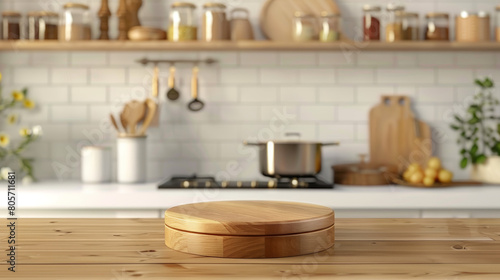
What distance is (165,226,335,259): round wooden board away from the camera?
924 millimetres

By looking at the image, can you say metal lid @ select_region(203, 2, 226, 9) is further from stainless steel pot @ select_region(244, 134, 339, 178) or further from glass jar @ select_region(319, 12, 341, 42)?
stainless steel pot @ select_region(244, 134, 339, 178)

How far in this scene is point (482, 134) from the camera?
130 inches

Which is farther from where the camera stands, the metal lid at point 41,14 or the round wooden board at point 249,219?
the metal lid at point 41,14

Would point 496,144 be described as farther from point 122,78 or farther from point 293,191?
point 122,78

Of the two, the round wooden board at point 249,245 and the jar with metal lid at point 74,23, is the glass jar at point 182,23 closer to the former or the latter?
the jar with metal lid at point 74,23

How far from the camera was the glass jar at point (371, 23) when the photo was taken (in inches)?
124

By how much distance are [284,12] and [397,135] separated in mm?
1039

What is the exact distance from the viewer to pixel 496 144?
304 cm

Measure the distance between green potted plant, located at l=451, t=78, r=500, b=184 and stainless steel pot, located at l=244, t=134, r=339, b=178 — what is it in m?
0.93

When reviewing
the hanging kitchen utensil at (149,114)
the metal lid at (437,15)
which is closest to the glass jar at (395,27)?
the metal lid at (437,15)

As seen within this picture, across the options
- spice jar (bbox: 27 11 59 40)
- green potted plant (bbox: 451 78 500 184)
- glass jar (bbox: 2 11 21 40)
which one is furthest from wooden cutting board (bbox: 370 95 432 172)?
glass jar (bbox: 2 11 21 40)

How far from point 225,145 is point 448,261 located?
251 cm

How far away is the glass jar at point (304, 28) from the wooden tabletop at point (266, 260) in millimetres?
1965

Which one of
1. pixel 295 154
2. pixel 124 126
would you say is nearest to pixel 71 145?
pixel 124 126
